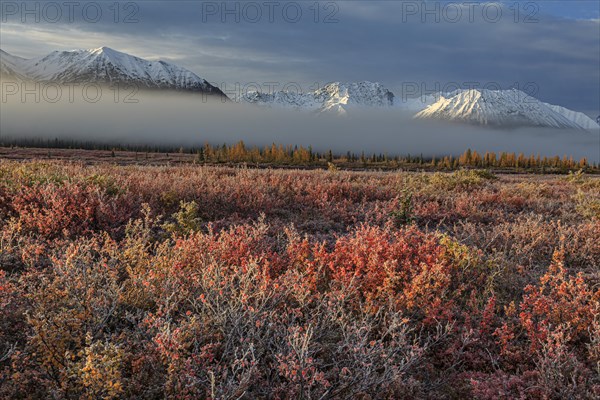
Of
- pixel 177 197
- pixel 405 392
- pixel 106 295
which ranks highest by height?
pixel 177 197

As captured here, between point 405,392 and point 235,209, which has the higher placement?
point 235,209

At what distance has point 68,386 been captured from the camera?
125 inches

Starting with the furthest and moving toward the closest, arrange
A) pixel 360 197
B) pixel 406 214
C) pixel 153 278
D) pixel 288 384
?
pixel 360 197 < pixel 406 214 < pixel 153 278 < pixel 288 384

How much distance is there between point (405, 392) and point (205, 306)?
2.06 meters

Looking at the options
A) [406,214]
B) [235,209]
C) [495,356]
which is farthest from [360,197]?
[495,356]

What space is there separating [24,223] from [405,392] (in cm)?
677

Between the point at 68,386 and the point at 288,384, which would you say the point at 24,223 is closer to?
the point at 68,386

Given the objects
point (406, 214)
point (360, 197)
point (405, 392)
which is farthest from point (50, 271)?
point (360, 197)

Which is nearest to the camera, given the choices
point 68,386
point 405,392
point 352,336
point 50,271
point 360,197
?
point 68,386

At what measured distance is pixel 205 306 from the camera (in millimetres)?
4305

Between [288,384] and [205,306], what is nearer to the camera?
[288,384]

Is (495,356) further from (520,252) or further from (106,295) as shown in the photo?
(106,295)

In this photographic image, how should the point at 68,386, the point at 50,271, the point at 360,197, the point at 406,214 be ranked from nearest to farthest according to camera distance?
the point at 68,386 → the point at 50,271 → the point at 406,214 → the point at 360,197

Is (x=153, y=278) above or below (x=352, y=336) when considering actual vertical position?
above
